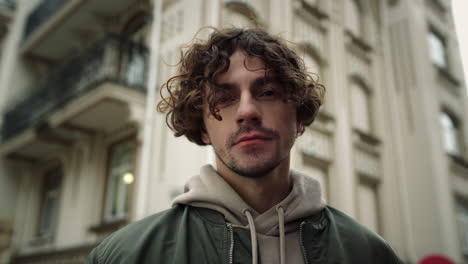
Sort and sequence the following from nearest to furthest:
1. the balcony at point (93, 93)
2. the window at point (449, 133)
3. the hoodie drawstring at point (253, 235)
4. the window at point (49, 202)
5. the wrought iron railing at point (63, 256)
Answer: the hoodie drawstring at point (253, 235), the window at point (449, 133), the balcony at point (93, 93), the wrought iron railing at point (63, 256), the window at point (49, 202)

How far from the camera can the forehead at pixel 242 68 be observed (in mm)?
1620

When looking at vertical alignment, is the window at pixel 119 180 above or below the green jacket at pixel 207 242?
above

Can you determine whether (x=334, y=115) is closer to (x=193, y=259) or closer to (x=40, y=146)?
(x=193, y=259)

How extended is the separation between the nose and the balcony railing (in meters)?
4.74

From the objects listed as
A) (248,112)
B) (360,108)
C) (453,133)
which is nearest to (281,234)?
(248,112)

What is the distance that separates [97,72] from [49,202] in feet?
11.2

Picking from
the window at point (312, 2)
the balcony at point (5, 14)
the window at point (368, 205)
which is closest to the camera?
the window at point (368, 205)

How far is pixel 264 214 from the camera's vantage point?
1459 millimetres

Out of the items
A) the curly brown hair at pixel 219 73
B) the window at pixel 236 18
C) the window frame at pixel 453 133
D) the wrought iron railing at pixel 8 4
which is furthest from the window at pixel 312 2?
the wrought iron railing at pixel 8 4

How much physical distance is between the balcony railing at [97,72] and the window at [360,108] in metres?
3.31

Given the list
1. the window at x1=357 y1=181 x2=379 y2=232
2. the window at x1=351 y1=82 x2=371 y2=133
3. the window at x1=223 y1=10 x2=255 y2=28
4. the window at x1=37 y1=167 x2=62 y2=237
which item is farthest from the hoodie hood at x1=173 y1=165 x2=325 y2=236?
the window at x1=37 y1=167 x2=62 y2=237

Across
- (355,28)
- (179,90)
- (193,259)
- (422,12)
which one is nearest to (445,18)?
(422,12)

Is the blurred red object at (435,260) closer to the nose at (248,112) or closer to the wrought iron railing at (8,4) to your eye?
the nose at (248,112)

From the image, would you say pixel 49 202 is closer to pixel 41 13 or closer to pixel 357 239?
pixel 41 13
